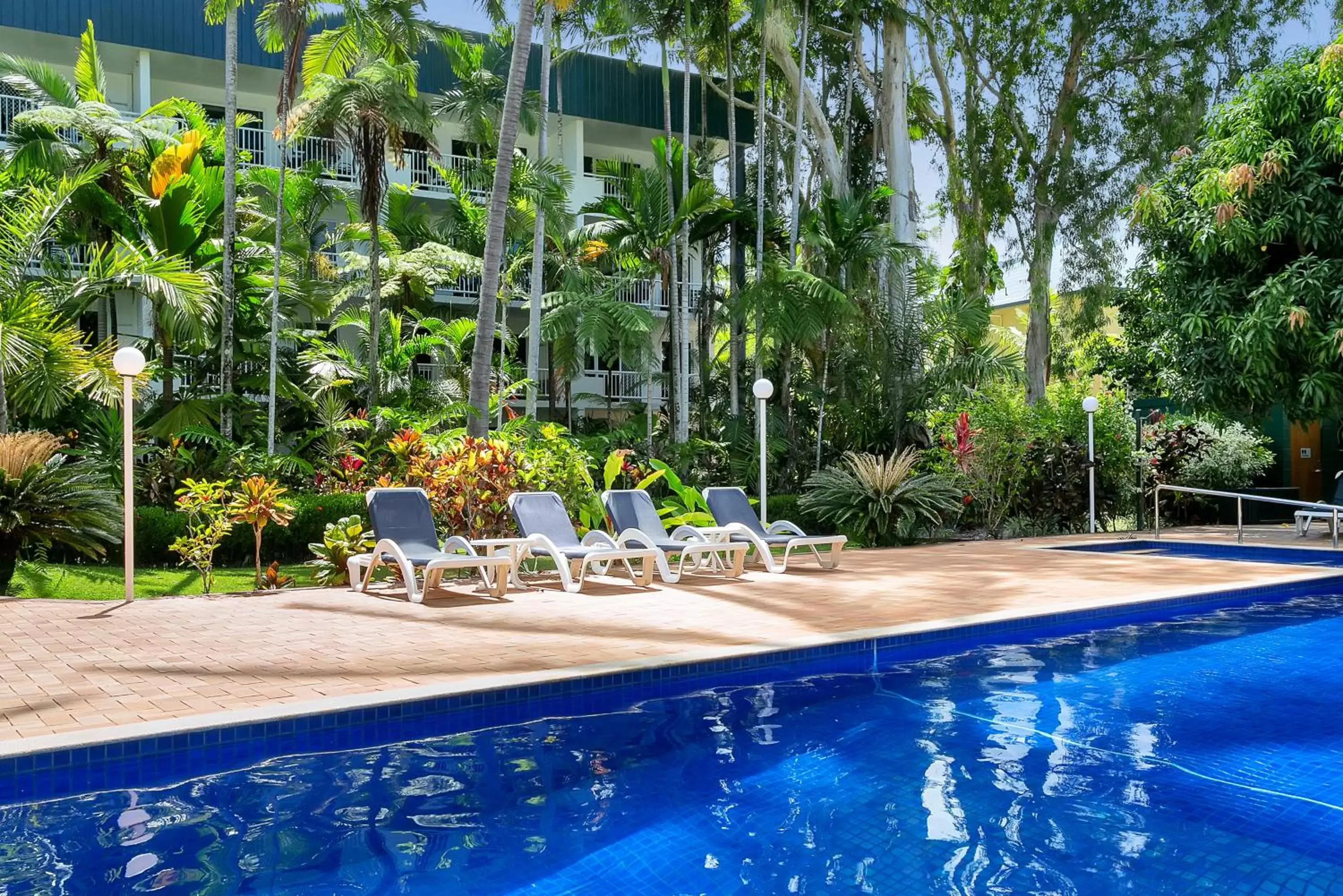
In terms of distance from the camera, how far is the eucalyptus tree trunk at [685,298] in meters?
19.5

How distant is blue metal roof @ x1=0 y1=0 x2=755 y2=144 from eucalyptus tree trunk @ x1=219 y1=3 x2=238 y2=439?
5.67 metres

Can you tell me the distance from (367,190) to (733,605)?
10.6m

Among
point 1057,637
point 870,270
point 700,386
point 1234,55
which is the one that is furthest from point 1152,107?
point 1057,637

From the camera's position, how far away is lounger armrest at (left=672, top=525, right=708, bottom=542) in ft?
38.4

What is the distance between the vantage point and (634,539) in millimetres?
10852

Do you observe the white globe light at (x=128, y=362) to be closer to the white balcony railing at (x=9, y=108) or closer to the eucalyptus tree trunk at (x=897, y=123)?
the white balcony railing at (x=9, y=108)

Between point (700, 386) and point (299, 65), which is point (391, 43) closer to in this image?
point (299, 65)

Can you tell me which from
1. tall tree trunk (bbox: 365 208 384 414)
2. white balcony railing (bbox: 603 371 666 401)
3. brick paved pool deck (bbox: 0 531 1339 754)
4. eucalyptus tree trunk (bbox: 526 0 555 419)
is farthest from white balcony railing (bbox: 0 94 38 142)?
brick paved pool deck (bbox: 0 531 1339 754)

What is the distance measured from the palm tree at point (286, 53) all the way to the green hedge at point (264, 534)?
2.41 metres

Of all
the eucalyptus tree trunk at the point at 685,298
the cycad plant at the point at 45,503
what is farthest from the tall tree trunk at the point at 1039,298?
the cycad plant at the point at 45,503

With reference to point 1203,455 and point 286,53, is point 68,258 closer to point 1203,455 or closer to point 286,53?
point 286,53

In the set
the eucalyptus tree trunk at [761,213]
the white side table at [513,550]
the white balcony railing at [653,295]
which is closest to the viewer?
the white side table at [513,550]

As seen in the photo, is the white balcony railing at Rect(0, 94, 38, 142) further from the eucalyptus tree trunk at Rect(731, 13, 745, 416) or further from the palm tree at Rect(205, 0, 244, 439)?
the eucalyptus tree trunk at Rect(731, 13, 745, 416)

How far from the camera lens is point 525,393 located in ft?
78.0
